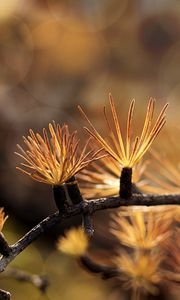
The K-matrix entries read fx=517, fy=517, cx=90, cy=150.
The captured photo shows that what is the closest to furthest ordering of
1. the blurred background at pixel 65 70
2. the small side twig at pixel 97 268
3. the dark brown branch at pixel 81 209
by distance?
1. the dark brown branch at pixel 81 209
2. the small side twig at pixel 97 268
3. the blurred background at pixel 65 70

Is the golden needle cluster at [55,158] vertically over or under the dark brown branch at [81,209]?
over

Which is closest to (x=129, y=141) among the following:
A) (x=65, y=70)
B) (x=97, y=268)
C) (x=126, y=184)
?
(x=126, y=184)

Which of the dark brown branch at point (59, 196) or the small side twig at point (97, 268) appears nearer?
the dark brown branch at point (59, 196)

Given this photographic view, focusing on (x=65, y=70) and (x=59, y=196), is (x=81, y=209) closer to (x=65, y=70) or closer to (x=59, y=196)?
(x=59, y=196)

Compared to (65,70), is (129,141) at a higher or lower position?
higher

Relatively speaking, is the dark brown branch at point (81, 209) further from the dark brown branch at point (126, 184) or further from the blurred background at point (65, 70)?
Answer: the blurred background at point (65, 70)

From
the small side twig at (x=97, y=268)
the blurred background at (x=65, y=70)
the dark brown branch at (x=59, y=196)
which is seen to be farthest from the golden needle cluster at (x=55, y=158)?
the blurred background at (x=65, y=70)

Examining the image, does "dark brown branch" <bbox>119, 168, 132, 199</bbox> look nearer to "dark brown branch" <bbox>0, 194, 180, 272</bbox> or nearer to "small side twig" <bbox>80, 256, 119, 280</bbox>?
"dark brown branch" <bbox>0, 194, 180, 272</bbox>
